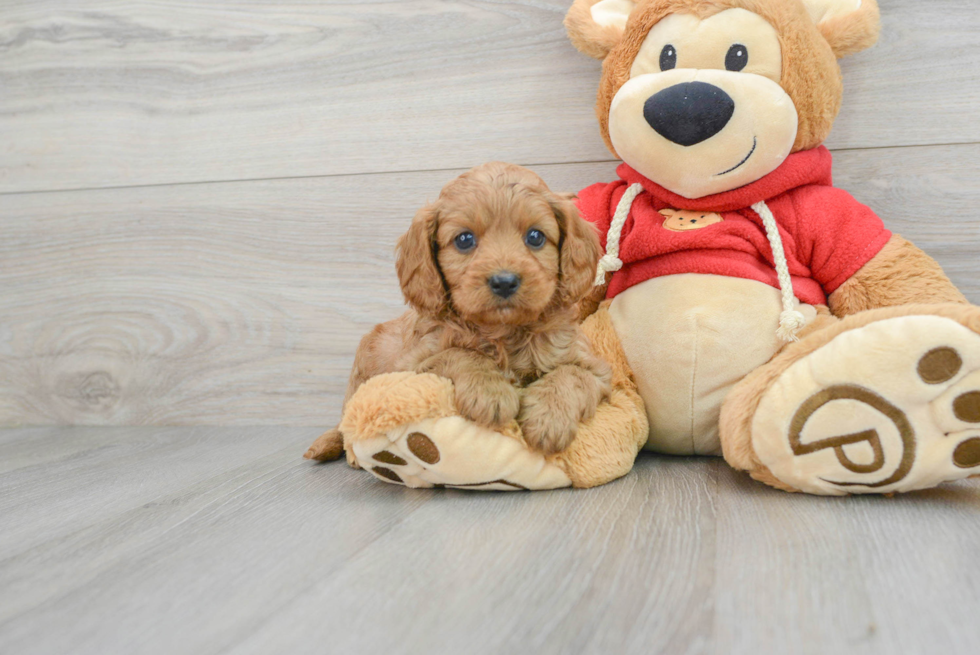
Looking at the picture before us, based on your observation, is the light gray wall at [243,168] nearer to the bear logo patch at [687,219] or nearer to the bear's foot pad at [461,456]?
the bear logo patch at [687,219]

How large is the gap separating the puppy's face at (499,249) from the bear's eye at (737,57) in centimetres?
41

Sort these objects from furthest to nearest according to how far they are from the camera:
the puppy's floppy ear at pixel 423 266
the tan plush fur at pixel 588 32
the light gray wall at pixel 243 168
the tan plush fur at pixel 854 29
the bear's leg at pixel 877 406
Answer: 1. the light gray wall at pixel 243 168
2. the tan plush fur at pixel 588 32
3. the tan plush fur at pixel 854 29
4. the puppy's floppy ear at pixel 423 266
5. the bear's leg at pixel 877 406

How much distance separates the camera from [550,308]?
1318mm

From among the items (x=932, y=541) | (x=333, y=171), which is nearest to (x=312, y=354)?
(x=333, y=171)

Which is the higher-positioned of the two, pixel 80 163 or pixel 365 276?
pixel 80 163

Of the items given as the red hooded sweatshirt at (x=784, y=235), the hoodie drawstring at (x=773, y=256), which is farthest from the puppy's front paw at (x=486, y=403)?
the red hooded sweatshirt at (x=784, y=235)

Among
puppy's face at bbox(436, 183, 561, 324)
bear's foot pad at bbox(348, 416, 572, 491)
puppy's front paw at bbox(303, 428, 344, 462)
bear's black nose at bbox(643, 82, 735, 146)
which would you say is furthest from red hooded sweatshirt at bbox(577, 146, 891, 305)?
puppy's front paw at bbox(303, 428, 344, 462)

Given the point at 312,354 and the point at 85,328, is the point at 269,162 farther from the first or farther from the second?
the point at 85,328

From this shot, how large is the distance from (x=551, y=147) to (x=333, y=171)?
0.61m

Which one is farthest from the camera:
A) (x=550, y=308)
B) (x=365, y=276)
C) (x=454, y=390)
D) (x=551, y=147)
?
(x=365, y=276)

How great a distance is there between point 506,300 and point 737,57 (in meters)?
0.65

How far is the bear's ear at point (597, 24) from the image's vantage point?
1.50 m

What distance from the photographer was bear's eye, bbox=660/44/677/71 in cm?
135

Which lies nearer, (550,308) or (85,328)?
(550,308)
